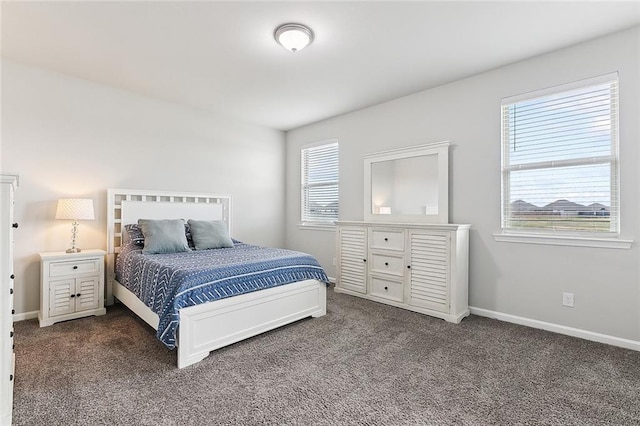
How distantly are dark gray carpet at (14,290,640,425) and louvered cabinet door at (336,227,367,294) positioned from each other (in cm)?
107

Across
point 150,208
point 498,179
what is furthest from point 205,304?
point 498,179

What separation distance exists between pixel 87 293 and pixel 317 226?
3.00m

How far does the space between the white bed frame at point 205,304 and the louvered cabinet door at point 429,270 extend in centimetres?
101

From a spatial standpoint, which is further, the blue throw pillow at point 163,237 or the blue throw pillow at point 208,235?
the blue throw pillow at point 208,235

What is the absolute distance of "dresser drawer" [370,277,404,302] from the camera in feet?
11.6

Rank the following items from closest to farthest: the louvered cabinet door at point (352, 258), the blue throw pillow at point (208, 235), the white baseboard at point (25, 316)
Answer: the white baseboard at point (25, 316) < the blue throw pillow at point (208, 235) < the louvered cabinet door at point (352, 258)

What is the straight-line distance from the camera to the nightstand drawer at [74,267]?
116 inches

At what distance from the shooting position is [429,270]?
330 cm

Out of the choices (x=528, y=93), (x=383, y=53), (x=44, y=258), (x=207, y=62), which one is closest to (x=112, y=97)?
(x=207, y=62)

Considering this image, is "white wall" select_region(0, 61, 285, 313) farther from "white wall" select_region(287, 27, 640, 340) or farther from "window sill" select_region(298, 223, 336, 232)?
"white wall" select_region(287, 27, 640, 340)

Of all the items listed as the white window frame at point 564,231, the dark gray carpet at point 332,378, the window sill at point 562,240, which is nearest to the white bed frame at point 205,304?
the dark gray carpet at point 332,378

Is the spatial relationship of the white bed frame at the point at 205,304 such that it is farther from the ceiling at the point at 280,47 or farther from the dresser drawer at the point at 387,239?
the ceiling at the point at 280,47

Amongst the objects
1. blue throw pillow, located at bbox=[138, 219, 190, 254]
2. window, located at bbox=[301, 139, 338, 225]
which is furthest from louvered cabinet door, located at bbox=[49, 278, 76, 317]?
window, located at bbox=[301, 139, 338, 225]

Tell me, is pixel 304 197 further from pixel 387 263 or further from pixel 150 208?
pixel 150 208
